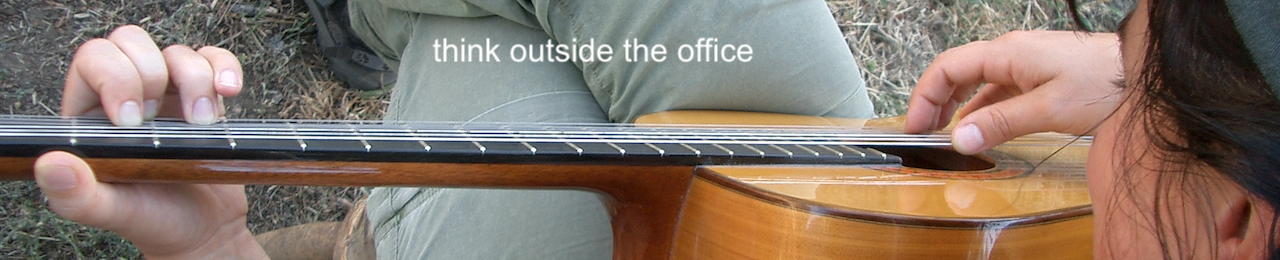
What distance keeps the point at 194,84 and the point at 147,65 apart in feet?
0.13

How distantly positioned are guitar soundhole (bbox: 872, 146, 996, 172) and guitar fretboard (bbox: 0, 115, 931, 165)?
0.30 ft

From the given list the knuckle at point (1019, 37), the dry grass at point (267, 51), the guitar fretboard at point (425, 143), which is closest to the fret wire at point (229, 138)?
the guitar fretboard at point (425, 143)

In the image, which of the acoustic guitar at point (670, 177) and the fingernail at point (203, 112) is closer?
the acoustic guitar at point (670, 177)

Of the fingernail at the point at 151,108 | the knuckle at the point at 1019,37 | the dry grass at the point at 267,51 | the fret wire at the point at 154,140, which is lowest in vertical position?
the dry grass at the point at 267,51

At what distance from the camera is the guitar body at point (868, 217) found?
2.25ft

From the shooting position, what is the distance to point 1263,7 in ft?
1.26

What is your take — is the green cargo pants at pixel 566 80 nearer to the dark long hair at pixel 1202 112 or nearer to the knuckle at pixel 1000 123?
the knuckle at pixel 1000 123

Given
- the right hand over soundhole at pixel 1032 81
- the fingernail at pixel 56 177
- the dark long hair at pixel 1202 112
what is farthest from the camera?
the right hand over soundhole at pixel 1032 81

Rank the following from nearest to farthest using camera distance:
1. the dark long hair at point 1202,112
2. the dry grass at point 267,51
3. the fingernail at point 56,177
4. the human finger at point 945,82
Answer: the dark long hair at point 1202,112 → the fingernail at point 56,177 → the human finger at point 945,82 → the dry grass at point 267,51

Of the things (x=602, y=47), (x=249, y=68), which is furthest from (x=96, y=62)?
(x=249, y=68)

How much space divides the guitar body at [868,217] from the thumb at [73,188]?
447 millimetres

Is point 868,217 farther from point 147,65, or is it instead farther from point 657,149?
point 147,65

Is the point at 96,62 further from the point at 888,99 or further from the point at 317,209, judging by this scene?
the point at 888,99

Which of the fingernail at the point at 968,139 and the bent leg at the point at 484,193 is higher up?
the fingernail at the point at 968,139
